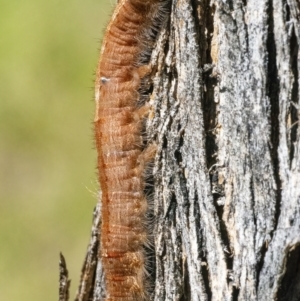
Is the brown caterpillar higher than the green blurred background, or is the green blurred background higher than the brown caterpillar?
the green blurred background

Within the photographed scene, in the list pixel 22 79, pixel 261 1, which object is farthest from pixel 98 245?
pixel 22 79

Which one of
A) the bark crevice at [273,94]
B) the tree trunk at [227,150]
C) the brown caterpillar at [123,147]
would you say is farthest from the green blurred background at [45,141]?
the bark crevice at [273,94]

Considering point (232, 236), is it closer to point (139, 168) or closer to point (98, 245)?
point (139, 168)

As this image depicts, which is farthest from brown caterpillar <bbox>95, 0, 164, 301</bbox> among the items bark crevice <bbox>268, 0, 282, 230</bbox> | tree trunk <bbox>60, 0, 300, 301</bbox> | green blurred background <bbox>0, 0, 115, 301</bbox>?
green blurred background <bbox>0, 0, 115, 301</bbox>

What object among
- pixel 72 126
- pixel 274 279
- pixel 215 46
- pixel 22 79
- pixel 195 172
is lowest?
pixel 274 279

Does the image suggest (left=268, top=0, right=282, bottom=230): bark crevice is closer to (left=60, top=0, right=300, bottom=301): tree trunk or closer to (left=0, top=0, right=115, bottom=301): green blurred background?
(left=60, top=0, right=300, bottom=301): tree trunk

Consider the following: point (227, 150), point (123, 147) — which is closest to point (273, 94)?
point (227, 150)
